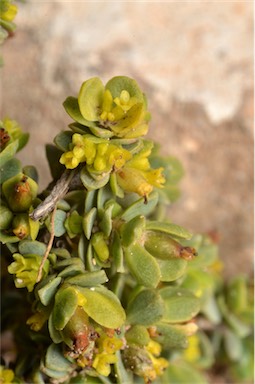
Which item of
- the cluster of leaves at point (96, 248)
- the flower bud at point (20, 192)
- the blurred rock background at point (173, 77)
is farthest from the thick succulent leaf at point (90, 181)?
the blurred rock background at point (173, 77)

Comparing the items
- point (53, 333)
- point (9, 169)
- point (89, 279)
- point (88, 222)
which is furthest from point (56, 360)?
point (9, 169)

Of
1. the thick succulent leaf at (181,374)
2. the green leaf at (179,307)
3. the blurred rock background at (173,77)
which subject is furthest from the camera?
the blurred rock background at (173,77)

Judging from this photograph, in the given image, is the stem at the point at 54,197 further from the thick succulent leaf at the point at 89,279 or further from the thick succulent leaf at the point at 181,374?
the thick succulent leaf at the point at 181,374

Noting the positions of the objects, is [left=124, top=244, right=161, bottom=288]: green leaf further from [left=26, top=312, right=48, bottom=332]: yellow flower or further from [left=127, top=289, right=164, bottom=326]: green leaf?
[left=26, top=312, right=48, bottom=332]: yellow flower

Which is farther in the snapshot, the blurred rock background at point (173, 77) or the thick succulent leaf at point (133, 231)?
the blurred rock background at point (173, 77)

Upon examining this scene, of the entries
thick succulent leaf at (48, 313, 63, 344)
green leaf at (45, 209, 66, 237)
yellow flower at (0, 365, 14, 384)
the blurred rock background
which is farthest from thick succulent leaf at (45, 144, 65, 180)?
the blurred rock background
